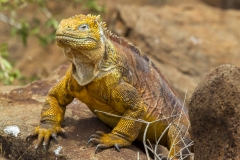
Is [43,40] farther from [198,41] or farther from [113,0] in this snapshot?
[113,0]

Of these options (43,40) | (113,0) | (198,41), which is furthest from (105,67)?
(113,0)

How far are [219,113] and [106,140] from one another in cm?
159

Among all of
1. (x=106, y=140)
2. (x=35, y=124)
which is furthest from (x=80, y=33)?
(x=35, y=124)

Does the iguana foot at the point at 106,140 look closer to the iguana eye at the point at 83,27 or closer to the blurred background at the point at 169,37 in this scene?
the iguana eye at the point at 83,27

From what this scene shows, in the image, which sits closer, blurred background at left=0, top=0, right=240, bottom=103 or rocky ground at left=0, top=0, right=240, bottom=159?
rocky ground at left=0, top=0, right=240, bottom=159

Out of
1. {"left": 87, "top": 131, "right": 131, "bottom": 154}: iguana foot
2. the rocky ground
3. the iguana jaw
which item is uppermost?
the iguana jaw

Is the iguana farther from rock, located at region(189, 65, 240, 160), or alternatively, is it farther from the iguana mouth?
rock, located at region(189, 65, 240, 160)

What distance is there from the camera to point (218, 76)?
4906 mm

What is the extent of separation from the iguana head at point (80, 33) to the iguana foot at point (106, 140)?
3.59 feet

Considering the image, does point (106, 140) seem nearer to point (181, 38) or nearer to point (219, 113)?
point (219, 113)

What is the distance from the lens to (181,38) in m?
12.8

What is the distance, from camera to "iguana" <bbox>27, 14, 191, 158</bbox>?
5.60 meters

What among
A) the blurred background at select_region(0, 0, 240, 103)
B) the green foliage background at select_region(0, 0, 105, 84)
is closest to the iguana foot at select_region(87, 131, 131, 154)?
the green foliage background at select_region(0, 0, 105, 84)

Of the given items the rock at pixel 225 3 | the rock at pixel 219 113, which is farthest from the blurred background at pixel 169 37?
the rock at pixel 219 113
